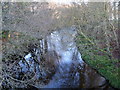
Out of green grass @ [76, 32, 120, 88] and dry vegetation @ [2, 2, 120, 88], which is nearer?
green grass @ [76, 32, 120, 88]

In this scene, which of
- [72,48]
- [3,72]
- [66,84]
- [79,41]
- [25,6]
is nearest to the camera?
[3,72]

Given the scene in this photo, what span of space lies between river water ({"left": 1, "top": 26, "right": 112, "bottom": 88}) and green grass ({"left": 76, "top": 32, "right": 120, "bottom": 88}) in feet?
1.14

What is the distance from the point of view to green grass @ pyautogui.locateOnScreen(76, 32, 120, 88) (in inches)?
330

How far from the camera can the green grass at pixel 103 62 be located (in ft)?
27.5

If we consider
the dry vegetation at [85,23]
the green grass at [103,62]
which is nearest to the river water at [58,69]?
the green grass at [103,62]

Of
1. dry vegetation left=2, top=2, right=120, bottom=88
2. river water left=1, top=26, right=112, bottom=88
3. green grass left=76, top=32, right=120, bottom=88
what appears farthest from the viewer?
dry vegetation left=2, top=2, right=120, bottom=88

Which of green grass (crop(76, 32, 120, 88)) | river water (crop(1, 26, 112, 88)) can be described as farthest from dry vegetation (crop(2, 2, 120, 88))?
river water (crop(1, 26, 112, 88))

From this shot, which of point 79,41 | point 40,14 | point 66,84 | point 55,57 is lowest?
point 66,84

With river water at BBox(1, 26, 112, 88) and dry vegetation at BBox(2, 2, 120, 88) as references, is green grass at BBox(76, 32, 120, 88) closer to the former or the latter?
dry vegetation at BBox(2, 2, 120, 88)

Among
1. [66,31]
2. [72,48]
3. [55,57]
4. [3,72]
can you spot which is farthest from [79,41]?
→ [3,72]

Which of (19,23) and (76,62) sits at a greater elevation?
(19,23)

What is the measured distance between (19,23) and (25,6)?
131 cm

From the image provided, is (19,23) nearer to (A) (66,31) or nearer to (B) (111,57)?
(B) (111,57)

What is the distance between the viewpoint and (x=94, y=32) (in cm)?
1435
